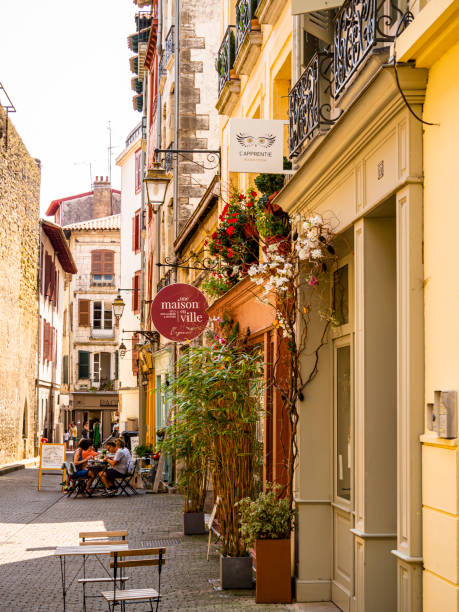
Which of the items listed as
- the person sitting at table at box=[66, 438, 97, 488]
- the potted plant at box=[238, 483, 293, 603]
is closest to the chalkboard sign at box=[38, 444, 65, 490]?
the person sitting at table at box=[66, 438, 97, 488]

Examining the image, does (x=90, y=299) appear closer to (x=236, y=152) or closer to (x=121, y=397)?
(x=121, y=397)

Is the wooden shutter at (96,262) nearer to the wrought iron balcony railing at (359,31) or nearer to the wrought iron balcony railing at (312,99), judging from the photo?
the wrought iron balcony railing at (312,99)

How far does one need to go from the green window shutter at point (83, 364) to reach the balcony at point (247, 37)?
48176 mm

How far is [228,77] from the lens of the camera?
14.4 meters

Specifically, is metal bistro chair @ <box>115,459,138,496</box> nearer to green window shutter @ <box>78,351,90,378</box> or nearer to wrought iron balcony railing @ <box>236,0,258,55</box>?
wrought iron balcony railing @ <box>236,0,258,55</box>

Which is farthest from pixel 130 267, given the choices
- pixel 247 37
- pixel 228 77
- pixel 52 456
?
pixel 247 37

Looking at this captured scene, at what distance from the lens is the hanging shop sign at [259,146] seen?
979cm

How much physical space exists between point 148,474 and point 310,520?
1484 centimetres

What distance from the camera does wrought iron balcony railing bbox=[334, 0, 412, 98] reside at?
658 cm

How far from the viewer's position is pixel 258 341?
40.5 ft

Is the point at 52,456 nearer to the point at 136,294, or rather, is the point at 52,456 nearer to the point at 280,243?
the point at 280,243

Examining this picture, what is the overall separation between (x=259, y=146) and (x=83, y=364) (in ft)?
171

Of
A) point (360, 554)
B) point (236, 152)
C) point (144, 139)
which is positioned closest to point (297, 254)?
point (236, 152)

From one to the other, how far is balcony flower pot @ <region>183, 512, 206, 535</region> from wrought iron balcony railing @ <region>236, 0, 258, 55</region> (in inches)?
261
